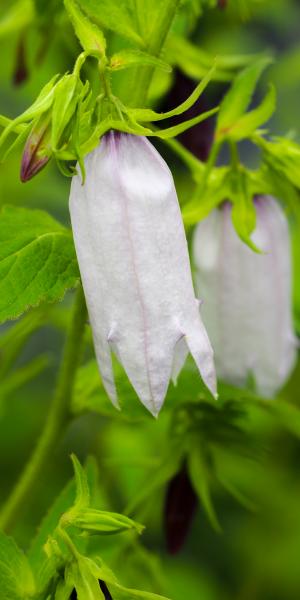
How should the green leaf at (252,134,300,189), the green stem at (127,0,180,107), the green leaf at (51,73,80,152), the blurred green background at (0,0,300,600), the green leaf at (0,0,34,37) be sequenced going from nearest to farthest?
the green leaf at (51,73,80,152) → the green stem at (127,0,180,107) → the green leaf at (252,134,300,189) → the green leaf at (0,0,34,37) → the blurred green background at (0,0,300,600)

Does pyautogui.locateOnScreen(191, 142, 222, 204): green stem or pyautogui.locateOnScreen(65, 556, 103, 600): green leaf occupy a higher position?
pyautogui.locateOnScreen(191, 142, 222, 204): green stem

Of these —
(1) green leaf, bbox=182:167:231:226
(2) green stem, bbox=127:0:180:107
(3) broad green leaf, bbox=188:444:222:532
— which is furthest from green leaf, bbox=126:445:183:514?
(2) green stem, bbox=127:0:180:107

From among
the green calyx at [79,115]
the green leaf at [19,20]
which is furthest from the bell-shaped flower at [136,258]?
the green leaf at [19,20]

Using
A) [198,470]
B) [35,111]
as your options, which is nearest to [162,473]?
[198,470]

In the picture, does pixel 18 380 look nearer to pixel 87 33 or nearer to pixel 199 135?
pixel 199 135

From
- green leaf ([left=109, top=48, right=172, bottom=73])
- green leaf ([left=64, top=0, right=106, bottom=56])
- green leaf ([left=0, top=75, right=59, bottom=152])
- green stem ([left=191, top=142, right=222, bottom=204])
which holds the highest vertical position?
green leaf ([left=64, top=0, right=106, bottom=56])

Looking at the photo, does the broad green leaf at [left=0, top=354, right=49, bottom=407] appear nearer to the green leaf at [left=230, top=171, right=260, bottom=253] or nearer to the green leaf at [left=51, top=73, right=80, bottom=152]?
the green leaf at [left=230, top=171, right=260, bottom=253]

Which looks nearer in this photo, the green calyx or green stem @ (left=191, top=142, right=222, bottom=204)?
the green calyx
